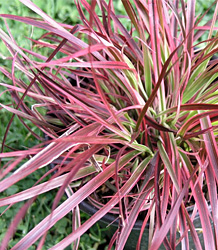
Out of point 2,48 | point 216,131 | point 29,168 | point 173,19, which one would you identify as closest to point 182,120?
point 216,131

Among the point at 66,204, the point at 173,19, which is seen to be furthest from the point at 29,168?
the point at 173,19

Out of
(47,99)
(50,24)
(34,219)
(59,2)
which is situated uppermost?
(59,2)

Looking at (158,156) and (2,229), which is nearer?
(158,156)

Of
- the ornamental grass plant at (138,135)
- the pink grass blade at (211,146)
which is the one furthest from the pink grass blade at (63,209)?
the pink grass blade at (211,146)

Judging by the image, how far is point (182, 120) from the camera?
70 cm

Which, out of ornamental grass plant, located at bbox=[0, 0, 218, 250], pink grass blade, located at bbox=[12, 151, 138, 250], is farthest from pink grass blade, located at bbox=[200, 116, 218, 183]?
pink grass blade, located at bbox=[12, 151, 138, 250]

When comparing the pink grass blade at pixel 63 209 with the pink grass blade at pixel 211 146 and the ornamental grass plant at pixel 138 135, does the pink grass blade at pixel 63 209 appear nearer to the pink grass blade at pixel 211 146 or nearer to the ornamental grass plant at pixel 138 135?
the ornamental grass plant at pixel 138 135

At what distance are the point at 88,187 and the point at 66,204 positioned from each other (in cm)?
5

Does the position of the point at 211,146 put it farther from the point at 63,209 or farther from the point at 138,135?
the point at 63,209

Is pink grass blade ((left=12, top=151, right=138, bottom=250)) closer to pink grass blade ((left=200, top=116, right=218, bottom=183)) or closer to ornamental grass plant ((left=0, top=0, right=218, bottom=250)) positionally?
ornamental grass plant ((left=0, top=0, right=218, bottom=250))

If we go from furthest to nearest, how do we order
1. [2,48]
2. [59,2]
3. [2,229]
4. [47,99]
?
[59,2], [2,48], [2,229], [47,99]

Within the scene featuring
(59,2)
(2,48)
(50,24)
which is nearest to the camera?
(50,24)

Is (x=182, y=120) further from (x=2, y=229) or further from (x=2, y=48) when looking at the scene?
(x=2, y=48)

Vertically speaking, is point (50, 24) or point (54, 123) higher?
point (50, 24)
